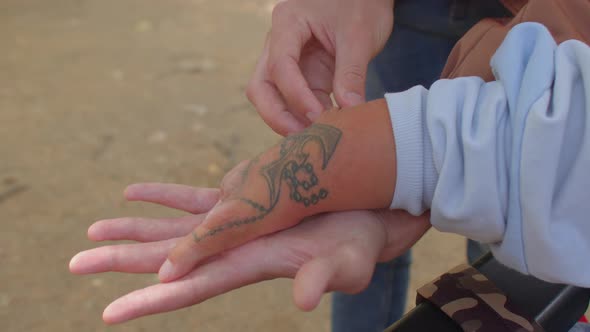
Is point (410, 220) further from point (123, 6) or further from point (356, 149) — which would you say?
point (123, 6)

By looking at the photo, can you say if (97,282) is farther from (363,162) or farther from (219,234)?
(363,162)

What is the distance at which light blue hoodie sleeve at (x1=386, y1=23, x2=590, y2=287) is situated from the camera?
58 centimetres

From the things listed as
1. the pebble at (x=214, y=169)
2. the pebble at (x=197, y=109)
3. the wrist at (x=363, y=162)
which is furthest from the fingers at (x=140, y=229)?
the pebble at (x=197, y=109)

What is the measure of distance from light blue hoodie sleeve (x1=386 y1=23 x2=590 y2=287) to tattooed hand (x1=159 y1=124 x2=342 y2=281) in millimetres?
91

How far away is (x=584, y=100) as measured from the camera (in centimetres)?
59

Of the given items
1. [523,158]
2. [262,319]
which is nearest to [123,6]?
[262,319]

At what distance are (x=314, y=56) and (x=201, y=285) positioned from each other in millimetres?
463

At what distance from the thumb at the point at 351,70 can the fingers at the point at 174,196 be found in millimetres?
232

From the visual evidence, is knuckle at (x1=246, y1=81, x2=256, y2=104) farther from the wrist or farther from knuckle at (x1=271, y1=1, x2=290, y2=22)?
the wrist

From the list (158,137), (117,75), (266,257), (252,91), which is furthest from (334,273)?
(117,75)

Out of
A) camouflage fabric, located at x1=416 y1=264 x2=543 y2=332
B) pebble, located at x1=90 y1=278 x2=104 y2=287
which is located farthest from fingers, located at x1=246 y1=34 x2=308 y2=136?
pebble, located at x1=90 y1=278 x2=104 y2=287

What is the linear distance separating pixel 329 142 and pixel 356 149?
4cm

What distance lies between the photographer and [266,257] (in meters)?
0.70

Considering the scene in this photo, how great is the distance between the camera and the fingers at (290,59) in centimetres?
87
